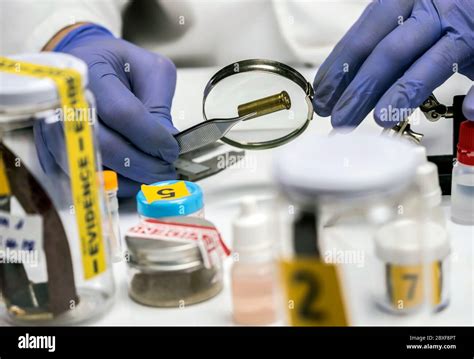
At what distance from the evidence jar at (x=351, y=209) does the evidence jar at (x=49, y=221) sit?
0.52 ft

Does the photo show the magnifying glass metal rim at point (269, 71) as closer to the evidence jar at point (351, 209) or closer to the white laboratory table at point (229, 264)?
the white laboratory table at point (229, 264)

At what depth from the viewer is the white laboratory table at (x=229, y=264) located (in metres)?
0.56

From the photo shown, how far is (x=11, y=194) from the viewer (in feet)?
1.93

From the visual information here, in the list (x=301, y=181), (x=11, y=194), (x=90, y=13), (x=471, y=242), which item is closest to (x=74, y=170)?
(x=11, y=194)

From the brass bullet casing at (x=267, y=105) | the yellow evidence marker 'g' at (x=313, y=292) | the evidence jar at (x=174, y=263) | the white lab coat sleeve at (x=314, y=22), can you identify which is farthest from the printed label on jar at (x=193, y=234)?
the white lab coat sleeve at (x=314, y=22)

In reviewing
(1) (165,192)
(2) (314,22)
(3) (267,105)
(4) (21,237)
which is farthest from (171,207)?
(2) (314,22)

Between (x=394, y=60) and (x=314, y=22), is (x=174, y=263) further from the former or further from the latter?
(x=314, y=22)

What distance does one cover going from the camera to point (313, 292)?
496mm

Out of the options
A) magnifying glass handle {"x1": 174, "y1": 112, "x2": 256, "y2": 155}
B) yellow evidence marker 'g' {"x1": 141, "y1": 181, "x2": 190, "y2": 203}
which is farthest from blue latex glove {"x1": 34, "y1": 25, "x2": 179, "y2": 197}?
yellow evidence marker 'g' {"x1": 141, "y1": 181, "x2": 190, "y2": 203}

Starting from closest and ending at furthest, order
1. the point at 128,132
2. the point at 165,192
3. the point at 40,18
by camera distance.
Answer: the point at 165,192 < the point at 128,132 < the point at 40,18

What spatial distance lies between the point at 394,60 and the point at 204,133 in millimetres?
229

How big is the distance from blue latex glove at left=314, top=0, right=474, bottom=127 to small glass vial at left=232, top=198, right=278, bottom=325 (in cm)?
27

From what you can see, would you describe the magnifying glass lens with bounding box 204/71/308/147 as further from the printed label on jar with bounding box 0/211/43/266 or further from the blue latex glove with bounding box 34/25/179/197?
the printed label on jar with bounding box 0/211/43/266
